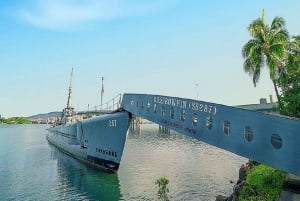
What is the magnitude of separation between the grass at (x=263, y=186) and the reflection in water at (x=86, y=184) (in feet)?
53.7

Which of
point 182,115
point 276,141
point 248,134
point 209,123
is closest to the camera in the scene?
point 276,141

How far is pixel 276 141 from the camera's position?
709 inches

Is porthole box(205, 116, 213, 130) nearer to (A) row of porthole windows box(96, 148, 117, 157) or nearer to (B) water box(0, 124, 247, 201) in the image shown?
(B) water box(0, 124, 247, 201)

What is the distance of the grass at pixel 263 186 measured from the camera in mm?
21391

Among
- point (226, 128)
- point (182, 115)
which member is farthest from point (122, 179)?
point (226, 128)

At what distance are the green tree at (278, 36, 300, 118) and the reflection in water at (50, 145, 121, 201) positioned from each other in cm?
2214

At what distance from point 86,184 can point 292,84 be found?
29.9 m

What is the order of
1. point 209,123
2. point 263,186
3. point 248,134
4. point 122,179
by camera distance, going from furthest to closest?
point 122,179
point 263,186
point 209,123
point 248,134

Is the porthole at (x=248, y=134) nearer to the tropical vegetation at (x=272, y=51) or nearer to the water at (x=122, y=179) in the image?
the water at (x=122, y=179)

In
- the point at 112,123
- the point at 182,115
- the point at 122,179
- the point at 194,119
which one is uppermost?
the point at 182,115

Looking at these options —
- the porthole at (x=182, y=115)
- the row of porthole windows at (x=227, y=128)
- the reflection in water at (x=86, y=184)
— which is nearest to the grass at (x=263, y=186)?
the row of porthole windows at (x=227, y=128)

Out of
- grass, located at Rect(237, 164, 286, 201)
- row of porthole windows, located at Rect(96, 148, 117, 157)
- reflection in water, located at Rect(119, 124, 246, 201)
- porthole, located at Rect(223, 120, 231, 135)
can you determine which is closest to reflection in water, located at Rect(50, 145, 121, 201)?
reflection in water, located at Rect(119, 124, 246, 201)

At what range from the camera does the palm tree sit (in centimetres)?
4534

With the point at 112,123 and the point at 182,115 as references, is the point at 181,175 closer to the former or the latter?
the point at 112,123
